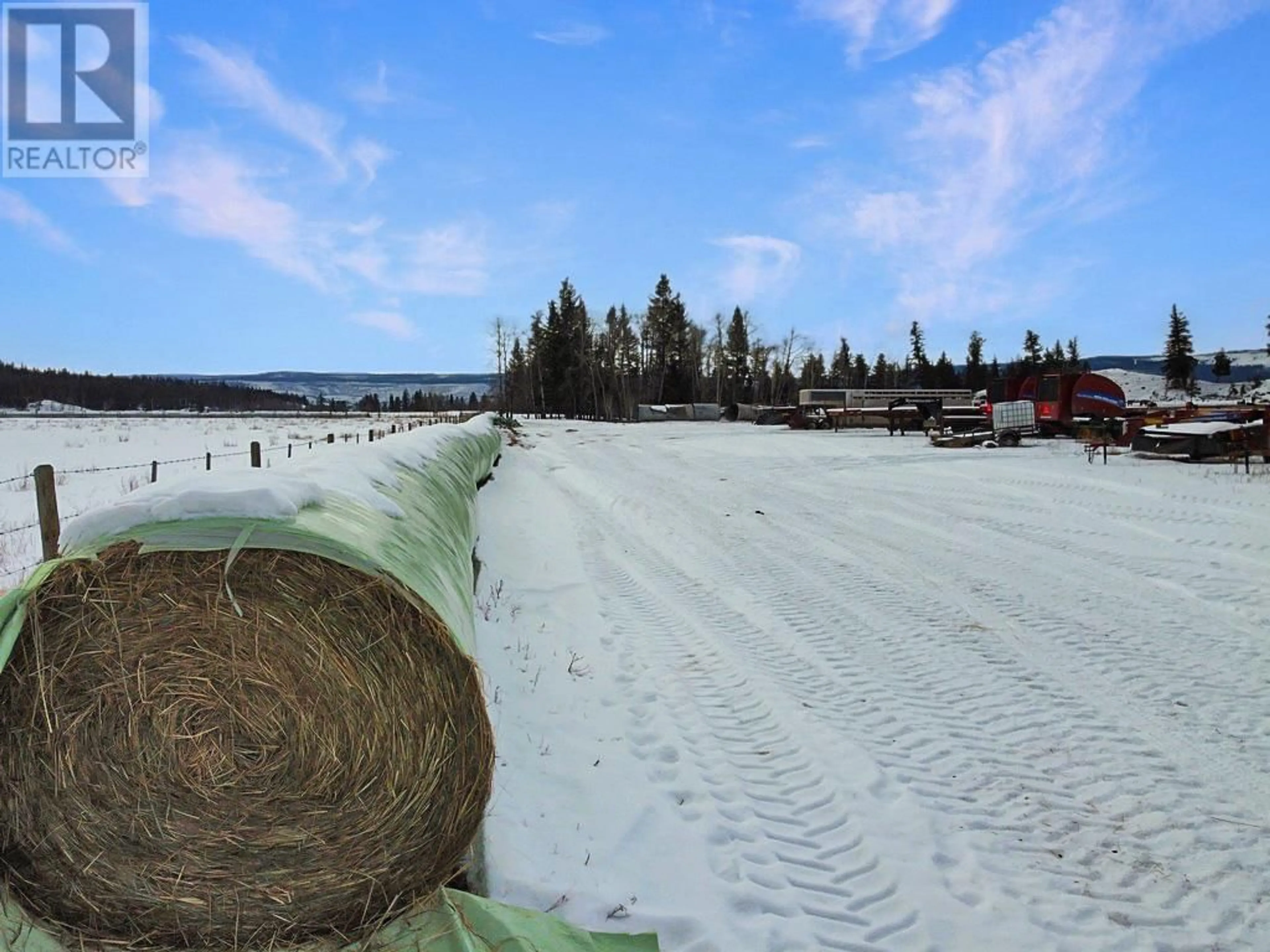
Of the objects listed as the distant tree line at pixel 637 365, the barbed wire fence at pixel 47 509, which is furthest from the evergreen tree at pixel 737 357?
the barbed wire fence at pixel 47 509

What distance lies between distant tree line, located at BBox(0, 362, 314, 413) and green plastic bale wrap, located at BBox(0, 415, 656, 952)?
114 m

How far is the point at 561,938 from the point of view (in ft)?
9.77

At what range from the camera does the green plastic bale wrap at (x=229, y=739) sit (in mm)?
2613

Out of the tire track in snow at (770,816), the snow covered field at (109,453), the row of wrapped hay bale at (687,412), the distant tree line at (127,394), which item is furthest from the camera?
the distant tree line at (127,394)

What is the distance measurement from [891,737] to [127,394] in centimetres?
17350

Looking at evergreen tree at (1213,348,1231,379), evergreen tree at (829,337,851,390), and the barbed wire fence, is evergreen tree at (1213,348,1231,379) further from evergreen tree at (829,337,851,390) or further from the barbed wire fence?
the barbed wire fence

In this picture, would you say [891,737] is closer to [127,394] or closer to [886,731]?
[886,731]

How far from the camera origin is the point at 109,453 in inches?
1067

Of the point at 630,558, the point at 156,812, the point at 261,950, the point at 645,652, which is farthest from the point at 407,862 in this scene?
the point at 630,558

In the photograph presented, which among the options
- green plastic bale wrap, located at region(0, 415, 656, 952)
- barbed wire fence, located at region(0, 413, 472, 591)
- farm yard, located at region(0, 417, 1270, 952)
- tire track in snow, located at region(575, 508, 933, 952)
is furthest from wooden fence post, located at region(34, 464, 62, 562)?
tire track in snow, located at region(575, 508, 933, 952)

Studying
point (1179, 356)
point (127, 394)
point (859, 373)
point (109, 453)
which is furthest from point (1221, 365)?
point (127, 394)

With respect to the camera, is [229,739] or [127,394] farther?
[127,394]

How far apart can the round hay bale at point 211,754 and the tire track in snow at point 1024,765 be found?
267 centimetres

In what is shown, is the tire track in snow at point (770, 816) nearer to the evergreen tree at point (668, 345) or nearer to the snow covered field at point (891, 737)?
the snow covered field at point (891, 737)
